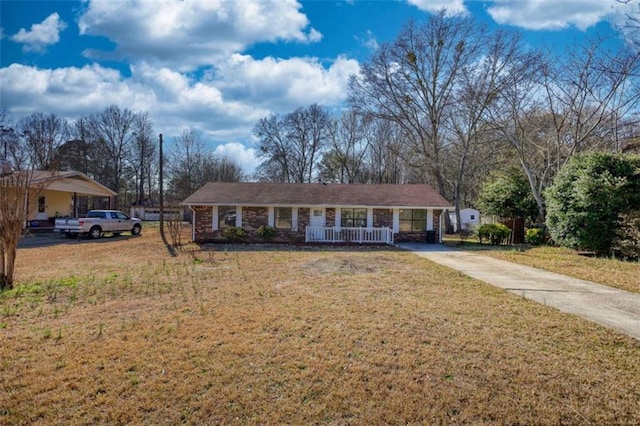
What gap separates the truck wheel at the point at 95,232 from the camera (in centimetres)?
1861

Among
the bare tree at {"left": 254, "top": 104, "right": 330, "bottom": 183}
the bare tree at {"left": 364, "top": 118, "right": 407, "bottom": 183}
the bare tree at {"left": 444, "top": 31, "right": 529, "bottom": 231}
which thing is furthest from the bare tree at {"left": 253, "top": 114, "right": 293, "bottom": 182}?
the bare tree at {"left": 444, "top": 31, "right": 529, "bottom": 231}

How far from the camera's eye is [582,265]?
10125 millimetres

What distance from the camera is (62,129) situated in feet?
122

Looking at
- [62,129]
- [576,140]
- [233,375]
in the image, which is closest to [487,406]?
[233,375]

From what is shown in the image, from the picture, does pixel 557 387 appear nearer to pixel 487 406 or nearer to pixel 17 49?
pixel 487 406

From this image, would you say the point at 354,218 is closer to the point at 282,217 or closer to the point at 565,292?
the point at 282,217

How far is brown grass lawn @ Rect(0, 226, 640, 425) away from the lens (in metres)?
2.97

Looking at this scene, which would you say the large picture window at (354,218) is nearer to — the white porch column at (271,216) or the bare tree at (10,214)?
the white porch column at (271,216)

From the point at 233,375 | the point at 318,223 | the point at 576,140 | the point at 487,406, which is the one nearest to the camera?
the point at 487,406

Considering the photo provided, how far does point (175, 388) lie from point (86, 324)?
2.68 m

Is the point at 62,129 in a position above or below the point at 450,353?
above

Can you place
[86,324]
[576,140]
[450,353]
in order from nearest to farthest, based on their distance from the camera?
[450,353], [86,324], [576,140]

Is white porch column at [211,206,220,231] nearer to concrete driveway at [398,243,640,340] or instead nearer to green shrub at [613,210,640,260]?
concrete driveway at [398,243,640,340]

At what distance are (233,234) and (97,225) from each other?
805 cm
